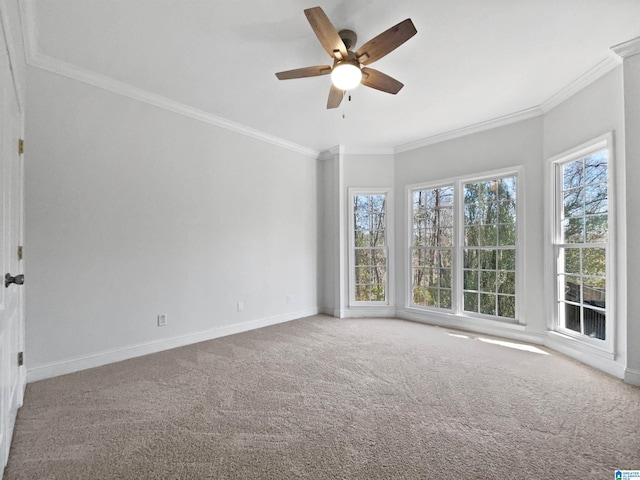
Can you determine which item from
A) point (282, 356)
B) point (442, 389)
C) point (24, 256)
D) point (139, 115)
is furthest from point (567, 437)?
point (139, 115)

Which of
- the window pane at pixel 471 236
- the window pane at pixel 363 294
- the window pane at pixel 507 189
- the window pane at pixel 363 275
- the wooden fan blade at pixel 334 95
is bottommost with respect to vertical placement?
the window pane at pixel 363 294

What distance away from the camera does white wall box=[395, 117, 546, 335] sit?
382 centimetres

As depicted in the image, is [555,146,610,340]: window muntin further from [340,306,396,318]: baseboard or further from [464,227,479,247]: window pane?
[340,306,396,318]: baseboard

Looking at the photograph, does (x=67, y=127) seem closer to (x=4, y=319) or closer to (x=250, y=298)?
(x=4, y=319)

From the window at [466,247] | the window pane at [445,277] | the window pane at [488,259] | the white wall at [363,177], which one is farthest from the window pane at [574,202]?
the white wall at [363,177]

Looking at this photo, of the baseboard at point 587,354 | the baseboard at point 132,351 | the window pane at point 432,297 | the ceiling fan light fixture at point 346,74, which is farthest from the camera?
the window pane at point 432,297

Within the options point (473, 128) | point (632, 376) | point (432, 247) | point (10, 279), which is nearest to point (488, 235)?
point (432, 247)

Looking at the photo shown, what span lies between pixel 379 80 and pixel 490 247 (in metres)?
2.87

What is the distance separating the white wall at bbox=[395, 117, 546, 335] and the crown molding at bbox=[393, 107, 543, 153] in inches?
2.2

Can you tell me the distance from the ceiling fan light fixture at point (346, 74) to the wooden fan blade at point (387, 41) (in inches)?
4.0

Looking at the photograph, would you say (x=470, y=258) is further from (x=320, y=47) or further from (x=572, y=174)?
(x=320, y=47)

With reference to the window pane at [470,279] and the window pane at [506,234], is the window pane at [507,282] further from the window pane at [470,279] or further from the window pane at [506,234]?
the window pane at [506,234]

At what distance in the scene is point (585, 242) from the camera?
328 cm

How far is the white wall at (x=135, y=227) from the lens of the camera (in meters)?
2.76
